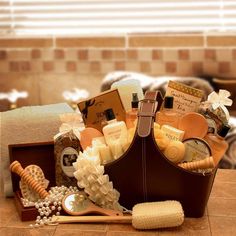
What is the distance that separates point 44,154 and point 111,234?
11.1 inches

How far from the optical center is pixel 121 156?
0.99 meters

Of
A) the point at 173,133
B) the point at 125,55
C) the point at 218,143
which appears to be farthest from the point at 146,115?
the point at 125,55

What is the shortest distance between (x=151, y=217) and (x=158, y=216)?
1 centimetres

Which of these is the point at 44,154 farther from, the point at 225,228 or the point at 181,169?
the point at 225,228

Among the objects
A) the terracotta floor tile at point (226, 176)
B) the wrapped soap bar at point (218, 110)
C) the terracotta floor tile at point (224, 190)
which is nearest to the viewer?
the wrapped soap bar at point (218, 110)

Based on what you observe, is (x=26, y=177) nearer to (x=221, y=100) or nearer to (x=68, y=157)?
(x=68, y=157)

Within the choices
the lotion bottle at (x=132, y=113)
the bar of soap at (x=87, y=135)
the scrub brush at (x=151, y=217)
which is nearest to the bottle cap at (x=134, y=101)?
the lotion bottle at (x=132, y=113)

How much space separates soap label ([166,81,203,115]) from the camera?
1.08 m

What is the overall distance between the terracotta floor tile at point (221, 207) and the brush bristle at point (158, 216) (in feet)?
0.42

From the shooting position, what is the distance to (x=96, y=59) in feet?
9.67

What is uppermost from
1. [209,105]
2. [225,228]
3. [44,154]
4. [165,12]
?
[165,12]

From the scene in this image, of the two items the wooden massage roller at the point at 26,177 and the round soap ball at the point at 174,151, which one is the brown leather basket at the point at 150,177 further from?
the wooden massage roller at the point at 26,177

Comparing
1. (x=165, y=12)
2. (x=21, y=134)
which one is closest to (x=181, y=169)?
(x=21, y=134)

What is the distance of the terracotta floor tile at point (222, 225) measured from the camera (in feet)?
3.15
